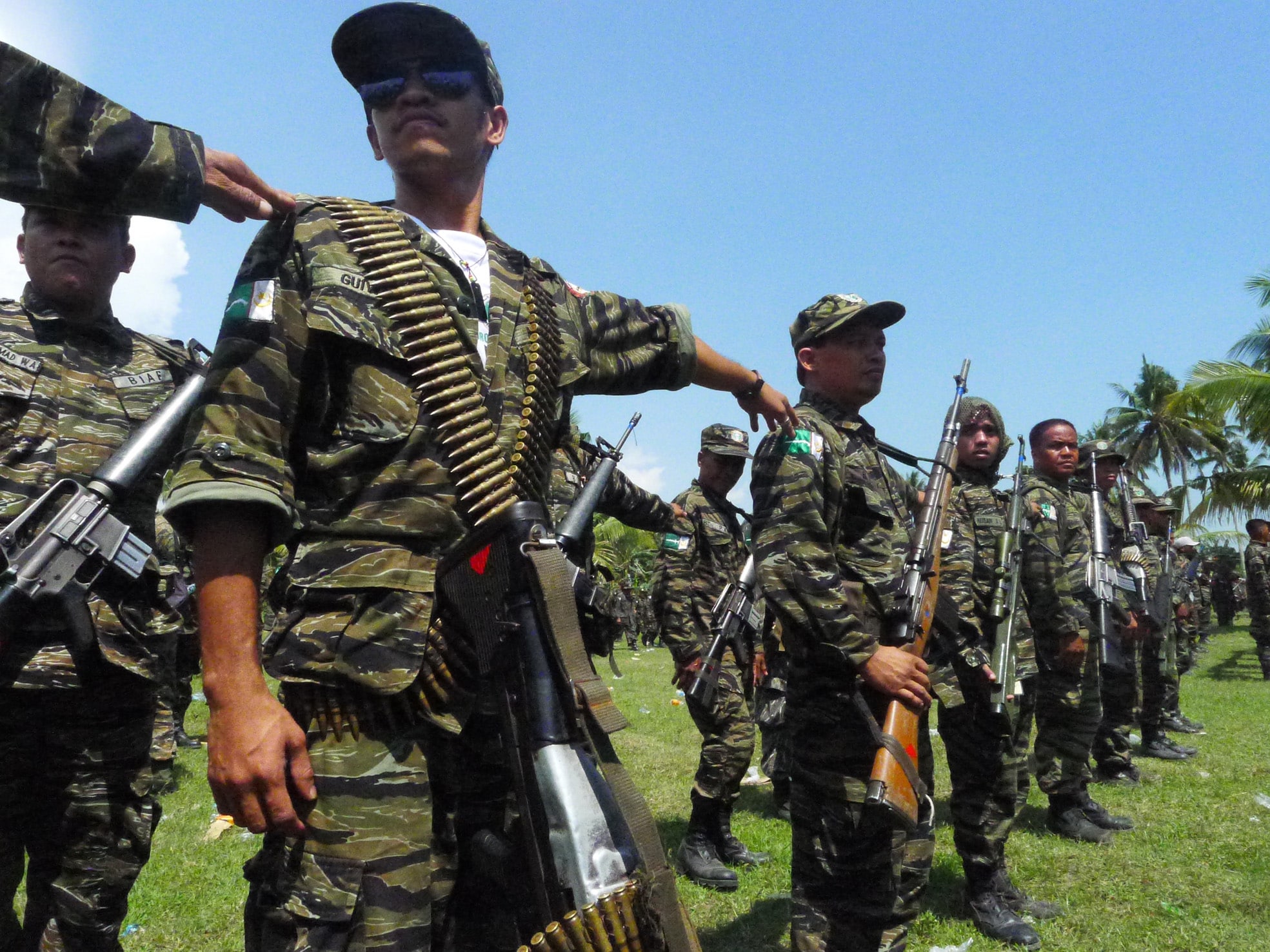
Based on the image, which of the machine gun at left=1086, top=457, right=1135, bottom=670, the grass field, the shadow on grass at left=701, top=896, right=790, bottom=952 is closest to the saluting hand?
the grass field

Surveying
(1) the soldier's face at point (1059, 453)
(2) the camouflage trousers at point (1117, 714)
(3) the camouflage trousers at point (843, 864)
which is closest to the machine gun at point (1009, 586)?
(1) the soldier's face at point (1059, 453)

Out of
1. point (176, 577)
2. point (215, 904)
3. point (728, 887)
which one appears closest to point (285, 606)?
point (176, 577)

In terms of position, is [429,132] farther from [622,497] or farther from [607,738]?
[622,497]

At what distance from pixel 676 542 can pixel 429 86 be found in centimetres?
515

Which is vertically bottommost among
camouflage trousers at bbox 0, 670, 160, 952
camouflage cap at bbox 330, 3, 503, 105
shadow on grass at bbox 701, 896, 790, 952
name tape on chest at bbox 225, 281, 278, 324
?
shadow on grass at bbox 701, 896, 790, 952

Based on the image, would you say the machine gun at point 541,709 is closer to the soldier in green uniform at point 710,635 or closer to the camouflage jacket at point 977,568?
the camouflage jacket at point 977,568

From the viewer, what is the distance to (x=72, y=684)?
300cm

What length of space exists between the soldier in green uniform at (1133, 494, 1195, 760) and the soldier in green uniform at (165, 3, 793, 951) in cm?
1045

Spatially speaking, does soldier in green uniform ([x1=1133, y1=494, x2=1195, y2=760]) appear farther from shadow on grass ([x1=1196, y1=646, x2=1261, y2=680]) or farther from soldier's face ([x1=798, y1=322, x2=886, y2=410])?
soldier's face ([x1=798, y1=322, x2=886, y2=410])

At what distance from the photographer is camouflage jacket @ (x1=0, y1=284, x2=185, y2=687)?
9.92 feet

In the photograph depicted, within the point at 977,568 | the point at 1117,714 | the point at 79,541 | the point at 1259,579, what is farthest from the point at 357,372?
the point at 1259,579

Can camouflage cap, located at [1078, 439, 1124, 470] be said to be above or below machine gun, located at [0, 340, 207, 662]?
above

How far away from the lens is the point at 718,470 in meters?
7.38

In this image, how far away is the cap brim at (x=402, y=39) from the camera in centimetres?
205
